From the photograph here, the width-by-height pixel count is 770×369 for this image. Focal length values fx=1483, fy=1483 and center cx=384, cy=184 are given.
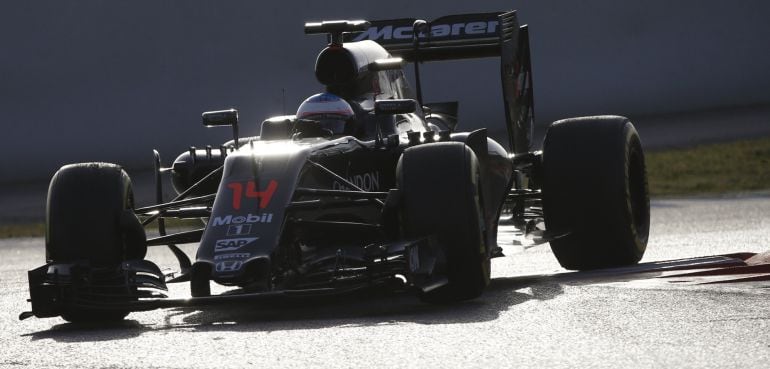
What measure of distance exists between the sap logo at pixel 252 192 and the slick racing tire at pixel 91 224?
2.26 feet

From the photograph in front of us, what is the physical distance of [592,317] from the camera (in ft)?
24.8

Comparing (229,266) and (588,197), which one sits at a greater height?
(229,266)

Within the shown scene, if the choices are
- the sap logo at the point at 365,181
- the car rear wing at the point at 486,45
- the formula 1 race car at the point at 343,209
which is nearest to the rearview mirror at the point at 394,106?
the formula 1 race car at the point at 343,209

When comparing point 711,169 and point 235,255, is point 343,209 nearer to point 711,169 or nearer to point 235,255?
point 235,255

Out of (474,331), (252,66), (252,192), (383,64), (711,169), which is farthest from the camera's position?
(252,66)

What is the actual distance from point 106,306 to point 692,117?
19278mm

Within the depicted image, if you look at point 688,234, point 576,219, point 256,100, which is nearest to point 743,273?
point 576,219

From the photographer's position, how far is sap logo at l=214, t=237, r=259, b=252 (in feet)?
26.6

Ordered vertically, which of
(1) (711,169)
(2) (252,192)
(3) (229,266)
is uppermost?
(2) (252,192)

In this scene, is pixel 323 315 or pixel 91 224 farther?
pixel 91 224

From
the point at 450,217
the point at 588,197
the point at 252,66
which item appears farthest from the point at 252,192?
the point at 252,66

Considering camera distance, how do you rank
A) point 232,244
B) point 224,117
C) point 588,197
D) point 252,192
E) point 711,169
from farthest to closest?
point 711,169 < point 588,197 < point 224,117 < point 252,192 < point 232,244

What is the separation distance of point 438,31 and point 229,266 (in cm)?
527

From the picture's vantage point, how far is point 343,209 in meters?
9.20
